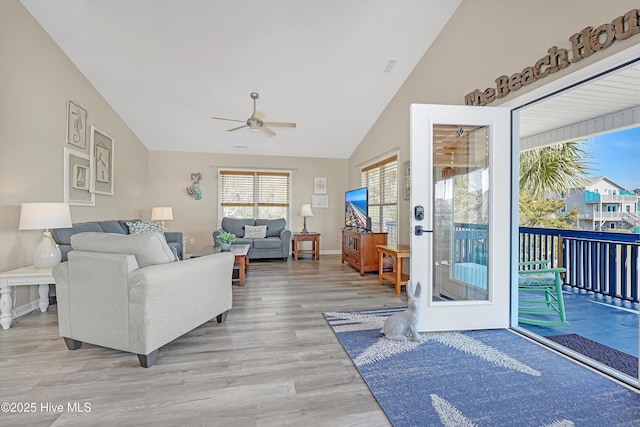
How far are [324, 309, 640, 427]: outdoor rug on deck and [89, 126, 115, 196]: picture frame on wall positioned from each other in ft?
14.6

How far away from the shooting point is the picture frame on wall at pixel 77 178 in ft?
12.1

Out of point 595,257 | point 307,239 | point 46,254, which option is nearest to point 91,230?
point 46,254

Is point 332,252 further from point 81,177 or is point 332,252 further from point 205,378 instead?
point 205,378

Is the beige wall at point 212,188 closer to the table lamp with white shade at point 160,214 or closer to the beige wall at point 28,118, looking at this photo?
the table lamp with white shade at point 160,214

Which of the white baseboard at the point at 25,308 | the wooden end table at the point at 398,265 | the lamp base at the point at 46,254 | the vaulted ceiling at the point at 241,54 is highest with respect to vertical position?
the vaulted ceiling at the point at 241,54

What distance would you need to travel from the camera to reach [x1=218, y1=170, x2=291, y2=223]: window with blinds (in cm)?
671

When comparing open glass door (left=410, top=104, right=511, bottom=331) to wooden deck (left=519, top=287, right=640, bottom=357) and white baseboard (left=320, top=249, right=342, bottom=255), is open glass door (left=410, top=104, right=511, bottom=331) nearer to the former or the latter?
wooden deck (left=519, top=287, right=640, bottom=357)

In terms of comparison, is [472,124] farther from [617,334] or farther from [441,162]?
[617,334]

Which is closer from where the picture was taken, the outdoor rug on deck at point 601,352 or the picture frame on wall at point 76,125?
the outdoor rug on deck at point 601,352

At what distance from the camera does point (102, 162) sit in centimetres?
461

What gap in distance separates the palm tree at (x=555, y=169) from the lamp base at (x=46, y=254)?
6670mm

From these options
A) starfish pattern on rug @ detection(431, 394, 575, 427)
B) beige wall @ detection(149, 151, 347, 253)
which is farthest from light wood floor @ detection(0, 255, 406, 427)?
beige wall @ detection(149, 151, 347, 253)

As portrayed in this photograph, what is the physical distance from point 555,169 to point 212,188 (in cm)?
668

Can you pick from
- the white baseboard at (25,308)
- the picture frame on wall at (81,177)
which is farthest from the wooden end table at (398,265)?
the picture frame on wall at (81,177)
